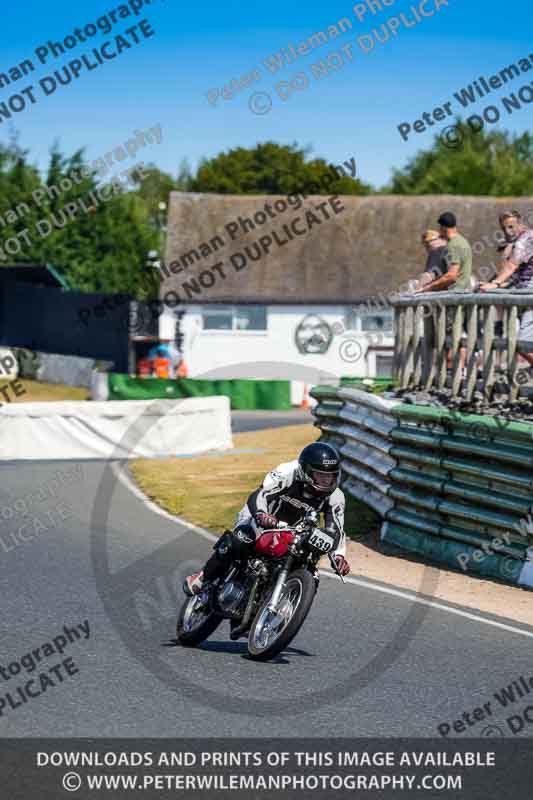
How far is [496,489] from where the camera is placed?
13000 mm

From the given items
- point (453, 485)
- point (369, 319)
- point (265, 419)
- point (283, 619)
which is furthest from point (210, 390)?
point (283, 619)

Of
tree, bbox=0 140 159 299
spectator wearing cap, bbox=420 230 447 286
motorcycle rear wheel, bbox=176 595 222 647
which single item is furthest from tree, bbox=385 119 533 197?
motorcycle rear wheel, bbox=176 595 222 647

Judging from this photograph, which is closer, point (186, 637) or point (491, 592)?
point (186, 637)

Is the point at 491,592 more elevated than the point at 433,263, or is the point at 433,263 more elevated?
the point at 433,263

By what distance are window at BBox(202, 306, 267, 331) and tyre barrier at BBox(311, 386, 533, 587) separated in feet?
124

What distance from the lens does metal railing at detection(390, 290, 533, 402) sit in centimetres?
1299

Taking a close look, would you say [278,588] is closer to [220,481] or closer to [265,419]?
[220,481]

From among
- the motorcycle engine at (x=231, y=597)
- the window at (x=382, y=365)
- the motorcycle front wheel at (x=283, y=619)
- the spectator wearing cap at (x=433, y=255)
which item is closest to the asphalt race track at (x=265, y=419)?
the window at (x=382, y=365)

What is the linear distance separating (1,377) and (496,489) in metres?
37.2

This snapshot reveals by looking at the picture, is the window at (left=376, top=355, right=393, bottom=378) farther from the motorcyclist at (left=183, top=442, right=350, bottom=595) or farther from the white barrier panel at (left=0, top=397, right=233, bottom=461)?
the motorcyclist at (left=183, top=442, right=350, bottom=595)

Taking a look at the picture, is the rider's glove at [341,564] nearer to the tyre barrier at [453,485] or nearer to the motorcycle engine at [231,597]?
the motorcycle engine at [231,597]
